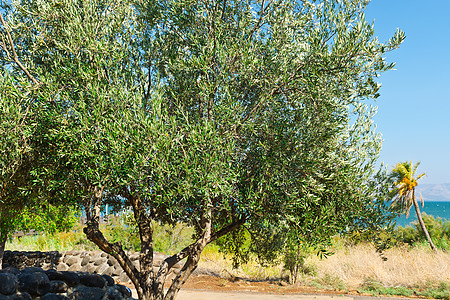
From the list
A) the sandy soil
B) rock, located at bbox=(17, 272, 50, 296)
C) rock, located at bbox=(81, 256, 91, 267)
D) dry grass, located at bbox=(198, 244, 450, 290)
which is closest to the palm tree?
dry grass, located at bbox=(198, 244, 450, 290)

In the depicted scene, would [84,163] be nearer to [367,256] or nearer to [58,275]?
[58,275]

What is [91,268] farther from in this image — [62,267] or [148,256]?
[148,256]

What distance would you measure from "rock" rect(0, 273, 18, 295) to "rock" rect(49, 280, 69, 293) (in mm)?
915

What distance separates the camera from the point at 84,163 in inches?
293

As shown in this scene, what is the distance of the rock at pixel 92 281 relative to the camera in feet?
38.3

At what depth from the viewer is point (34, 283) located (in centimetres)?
1061

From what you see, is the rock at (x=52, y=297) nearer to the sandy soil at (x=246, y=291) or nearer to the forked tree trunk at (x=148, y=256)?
the forked tree trunk at (x=148, y=256)

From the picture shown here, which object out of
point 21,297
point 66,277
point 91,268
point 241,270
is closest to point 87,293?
point 66,277

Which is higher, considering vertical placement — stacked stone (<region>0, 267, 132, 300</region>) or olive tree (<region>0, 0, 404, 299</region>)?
olive tree (<region>0, 0, 404, 299</region>)

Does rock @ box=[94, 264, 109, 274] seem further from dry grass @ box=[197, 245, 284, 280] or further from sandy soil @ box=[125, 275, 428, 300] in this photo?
dry grass @ box=[197, 245, 284, 280]

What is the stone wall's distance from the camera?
18.9 metres

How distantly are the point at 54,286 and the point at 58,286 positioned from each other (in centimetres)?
11

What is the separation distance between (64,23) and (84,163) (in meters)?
3.42

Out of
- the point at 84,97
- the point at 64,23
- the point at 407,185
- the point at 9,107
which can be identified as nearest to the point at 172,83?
the point at 84,97
